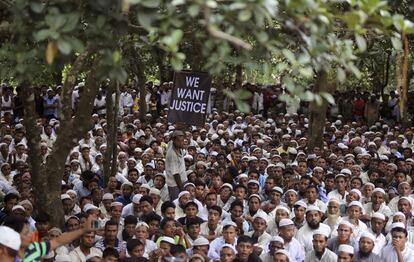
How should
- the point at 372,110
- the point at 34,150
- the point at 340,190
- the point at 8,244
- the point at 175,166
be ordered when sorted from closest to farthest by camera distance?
the point at 8,244
the point at 34,150
the point at 175,166
the point at 340,190
the point at 372,110

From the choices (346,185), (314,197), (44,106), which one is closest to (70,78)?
(314,197)

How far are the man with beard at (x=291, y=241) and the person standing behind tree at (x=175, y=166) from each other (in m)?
2.08

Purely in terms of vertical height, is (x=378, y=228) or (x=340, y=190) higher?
(x=340, y=190)

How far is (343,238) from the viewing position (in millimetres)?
7258

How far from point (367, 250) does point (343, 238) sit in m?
0.30

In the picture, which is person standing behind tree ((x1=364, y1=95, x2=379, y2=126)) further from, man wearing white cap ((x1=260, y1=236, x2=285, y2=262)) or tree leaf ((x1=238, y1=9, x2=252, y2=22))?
tree leaf ((x1=238, y1=9, x2=252, y2=22))

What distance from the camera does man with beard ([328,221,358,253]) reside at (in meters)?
7.26

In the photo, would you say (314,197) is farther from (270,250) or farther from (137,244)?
(137,244)

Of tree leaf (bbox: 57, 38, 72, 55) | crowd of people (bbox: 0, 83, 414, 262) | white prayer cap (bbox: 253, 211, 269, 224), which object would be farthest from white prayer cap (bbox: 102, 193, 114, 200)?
tree leaf (bbox: 57, 38, 72, 55)

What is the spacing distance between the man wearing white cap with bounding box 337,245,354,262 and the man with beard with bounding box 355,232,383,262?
29cm

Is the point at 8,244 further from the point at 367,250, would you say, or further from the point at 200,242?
the point at 367,250

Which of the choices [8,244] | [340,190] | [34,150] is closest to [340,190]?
[340,190]

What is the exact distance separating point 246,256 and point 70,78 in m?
2.42

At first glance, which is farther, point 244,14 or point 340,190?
point 340,190
